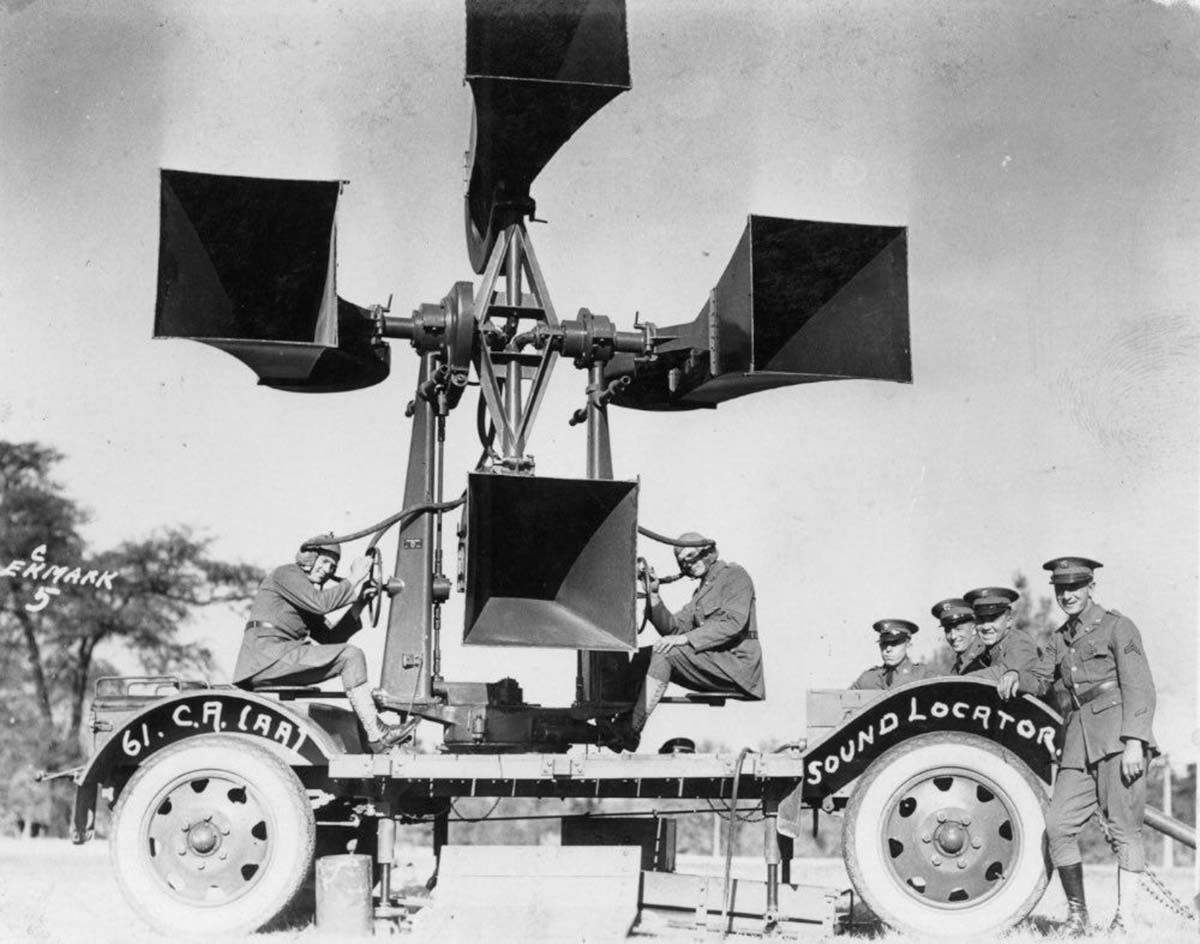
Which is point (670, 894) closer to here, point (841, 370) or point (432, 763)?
point (432, 763)

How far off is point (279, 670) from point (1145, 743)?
4317 millimetres

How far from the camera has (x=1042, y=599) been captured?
81.5 feet

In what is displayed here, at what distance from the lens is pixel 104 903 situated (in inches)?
341

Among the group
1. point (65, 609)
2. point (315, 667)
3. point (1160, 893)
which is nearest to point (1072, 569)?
point (1160, 893)

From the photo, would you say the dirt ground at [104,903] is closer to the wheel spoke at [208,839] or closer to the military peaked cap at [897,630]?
the wheel spoke at [208,839]

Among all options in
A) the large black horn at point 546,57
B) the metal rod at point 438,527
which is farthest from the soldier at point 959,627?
the large black horn at point 546,57

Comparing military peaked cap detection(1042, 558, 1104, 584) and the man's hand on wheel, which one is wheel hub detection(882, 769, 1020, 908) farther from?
the man's hand on wheel

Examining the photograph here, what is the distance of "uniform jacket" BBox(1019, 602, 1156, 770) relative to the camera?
7242mm

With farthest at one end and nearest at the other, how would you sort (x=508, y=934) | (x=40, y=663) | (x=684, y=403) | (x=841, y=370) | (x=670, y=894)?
1. (x=40, y=663)
2. (x=684, y=403)
3. (x=841, y=370)
4. (x=670, y=894)
5. (x=508, y=934)

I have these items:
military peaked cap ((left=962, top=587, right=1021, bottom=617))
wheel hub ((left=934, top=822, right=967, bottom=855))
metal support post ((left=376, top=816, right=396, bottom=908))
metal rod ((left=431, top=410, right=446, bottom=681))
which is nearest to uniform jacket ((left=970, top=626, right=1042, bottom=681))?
military peaked cap ((left=962, top=587, right=1021, bottom=617))

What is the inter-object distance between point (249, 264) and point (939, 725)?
161 inches

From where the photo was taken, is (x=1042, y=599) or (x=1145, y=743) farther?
(x=1042, y=599)

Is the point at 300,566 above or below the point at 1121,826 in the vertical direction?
above

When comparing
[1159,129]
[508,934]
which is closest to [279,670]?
[508,934]
